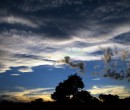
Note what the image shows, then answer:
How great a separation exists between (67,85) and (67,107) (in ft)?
202

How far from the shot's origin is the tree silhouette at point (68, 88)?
108188 mm

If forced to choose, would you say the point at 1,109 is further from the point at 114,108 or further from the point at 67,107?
the point at 114,108

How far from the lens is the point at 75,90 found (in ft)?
358

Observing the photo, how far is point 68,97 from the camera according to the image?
111 metres

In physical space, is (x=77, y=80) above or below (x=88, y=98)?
above

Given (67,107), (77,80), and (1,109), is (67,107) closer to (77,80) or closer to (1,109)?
(1,109)

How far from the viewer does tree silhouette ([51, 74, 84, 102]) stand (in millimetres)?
108188

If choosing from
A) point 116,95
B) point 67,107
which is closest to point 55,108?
point 67,107

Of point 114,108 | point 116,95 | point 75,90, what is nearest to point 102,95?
point 116,95

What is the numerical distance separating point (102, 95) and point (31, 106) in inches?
2916

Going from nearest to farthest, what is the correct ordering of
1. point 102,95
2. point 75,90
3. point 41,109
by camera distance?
1. point 41,109
2. point 75,90
3. point 102,95

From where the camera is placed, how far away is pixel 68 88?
4277 inches

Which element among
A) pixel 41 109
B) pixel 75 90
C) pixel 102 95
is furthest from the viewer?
pixel 102 95

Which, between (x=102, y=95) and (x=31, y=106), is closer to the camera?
(x=31, y=106)
